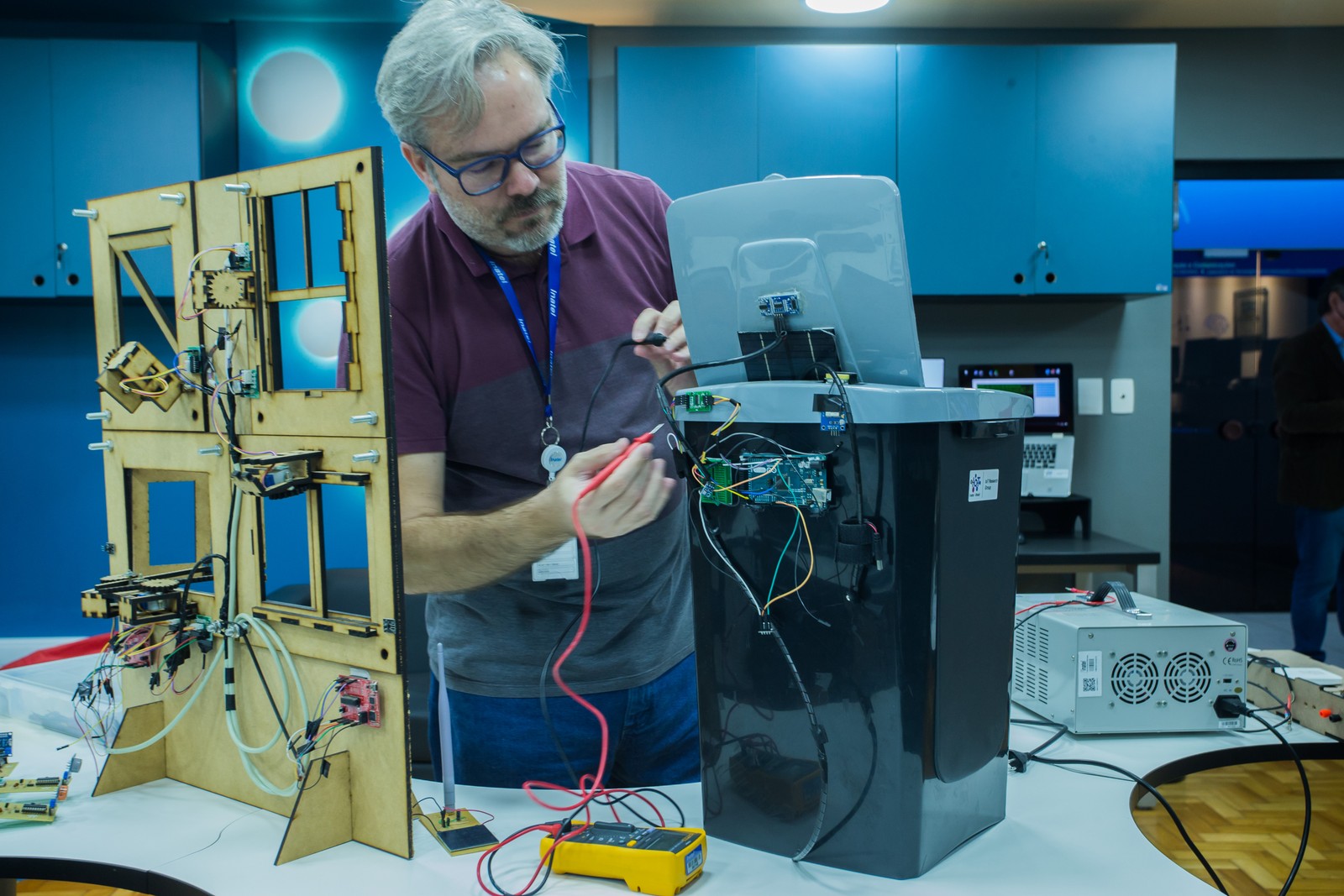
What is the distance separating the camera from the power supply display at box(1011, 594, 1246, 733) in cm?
135

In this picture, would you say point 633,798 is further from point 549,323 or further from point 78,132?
point 78,132

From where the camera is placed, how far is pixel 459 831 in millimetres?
1075

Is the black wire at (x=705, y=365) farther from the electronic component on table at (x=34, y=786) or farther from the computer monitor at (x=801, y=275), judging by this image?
the electronic component on table at (x=34, y=786)

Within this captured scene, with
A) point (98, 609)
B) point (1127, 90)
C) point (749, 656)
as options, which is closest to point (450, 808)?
point (749, 656)

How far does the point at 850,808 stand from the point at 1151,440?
3479 mm

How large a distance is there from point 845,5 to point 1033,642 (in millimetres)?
2492

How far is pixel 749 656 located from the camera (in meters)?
1.02

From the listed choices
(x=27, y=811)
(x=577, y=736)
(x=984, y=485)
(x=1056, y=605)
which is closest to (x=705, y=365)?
(x=984, y=485)

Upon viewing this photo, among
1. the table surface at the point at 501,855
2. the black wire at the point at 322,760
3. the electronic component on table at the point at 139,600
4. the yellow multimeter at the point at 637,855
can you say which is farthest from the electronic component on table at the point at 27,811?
the yellow multimeter at the point at 637,855

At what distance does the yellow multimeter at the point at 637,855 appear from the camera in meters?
0.93

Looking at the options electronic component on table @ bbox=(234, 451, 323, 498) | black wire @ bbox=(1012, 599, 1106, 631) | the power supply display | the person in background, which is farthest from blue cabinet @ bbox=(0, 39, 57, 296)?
the person in background

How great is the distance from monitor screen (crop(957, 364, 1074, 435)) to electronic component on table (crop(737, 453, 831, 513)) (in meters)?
2.85

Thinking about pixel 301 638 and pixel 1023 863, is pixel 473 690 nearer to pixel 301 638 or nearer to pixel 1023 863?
pixel 301 638

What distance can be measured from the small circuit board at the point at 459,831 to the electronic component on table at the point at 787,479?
50 centimetres
